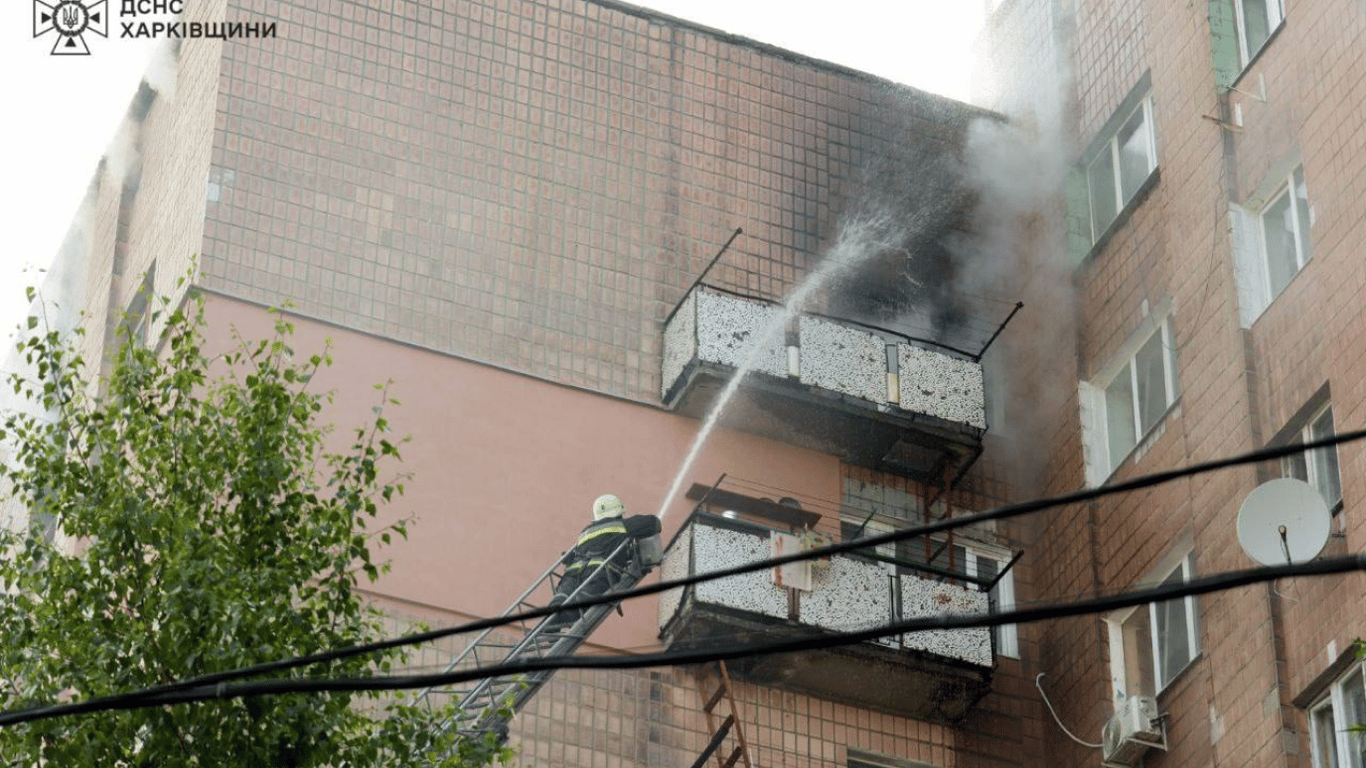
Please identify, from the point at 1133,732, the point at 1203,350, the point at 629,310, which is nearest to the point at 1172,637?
the point at 1133,732

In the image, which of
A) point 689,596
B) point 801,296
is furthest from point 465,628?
point 801,296

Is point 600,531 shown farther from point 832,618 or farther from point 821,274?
point 821,274

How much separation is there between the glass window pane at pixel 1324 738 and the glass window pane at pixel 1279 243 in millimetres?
4521

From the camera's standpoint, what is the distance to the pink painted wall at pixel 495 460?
23.4m

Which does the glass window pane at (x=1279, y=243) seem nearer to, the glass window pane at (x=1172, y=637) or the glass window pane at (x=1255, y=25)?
the glass window pane at (x=1255, y=25)

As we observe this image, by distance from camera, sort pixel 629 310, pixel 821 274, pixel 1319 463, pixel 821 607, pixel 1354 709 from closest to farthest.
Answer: pixel 1354 709
pixel 1319 463
pixel 821 607
pixel 629 310
pixel 821 274

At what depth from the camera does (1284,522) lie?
1959 cm

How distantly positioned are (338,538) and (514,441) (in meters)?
8.06

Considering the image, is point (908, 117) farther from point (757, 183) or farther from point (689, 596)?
point (689, 596)

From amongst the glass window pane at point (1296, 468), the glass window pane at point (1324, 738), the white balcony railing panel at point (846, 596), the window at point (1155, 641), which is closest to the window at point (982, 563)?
the white balcony railing panel at point (846, 596)

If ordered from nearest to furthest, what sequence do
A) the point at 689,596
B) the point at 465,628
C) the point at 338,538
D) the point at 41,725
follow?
the point at 465,628, the point at 41,725, the point at 338,538, the point at 689,596

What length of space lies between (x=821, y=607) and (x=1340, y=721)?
19.8 ft

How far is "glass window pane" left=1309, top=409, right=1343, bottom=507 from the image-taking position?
20.6 metres

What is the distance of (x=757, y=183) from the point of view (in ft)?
90.5
